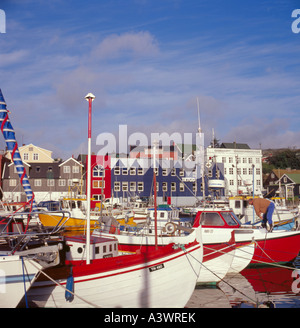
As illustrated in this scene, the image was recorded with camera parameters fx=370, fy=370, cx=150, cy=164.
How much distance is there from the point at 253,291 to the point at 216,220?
4.56 metres

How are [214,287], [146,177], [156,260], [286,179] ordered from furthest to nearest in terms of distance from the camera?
[286,179] → [146,177] → [214,287] → [156,260]

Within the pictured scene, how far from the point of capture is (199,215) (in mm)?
20750

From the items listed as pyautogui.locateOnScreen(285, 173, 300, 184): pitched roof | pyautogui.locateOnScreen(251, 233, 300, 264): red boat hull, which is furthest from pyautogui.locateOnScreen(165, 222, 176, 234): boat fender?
pyautogui.locateOnScreen(285, 173, 300, 184): pitched roof

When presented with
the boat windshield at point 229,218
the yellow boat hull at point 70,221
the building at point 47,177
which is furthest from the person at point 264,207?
the building at point 47,177

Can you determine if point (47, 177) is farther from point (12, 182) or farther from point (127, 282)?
point (127, 282)

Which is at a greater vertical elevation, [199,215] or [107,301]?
[199,215]

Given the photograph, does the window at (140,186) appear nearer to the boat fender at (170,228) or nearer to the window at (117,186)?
the window at (117,186)

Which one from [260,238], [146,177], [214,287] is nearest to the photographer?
[214,287]

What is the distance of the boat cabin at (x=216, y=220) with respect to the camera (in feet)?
67.0

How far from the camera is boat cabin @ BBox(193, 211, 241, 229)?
67.0 ft

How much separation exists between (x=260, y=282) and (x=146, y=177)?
4775cm
